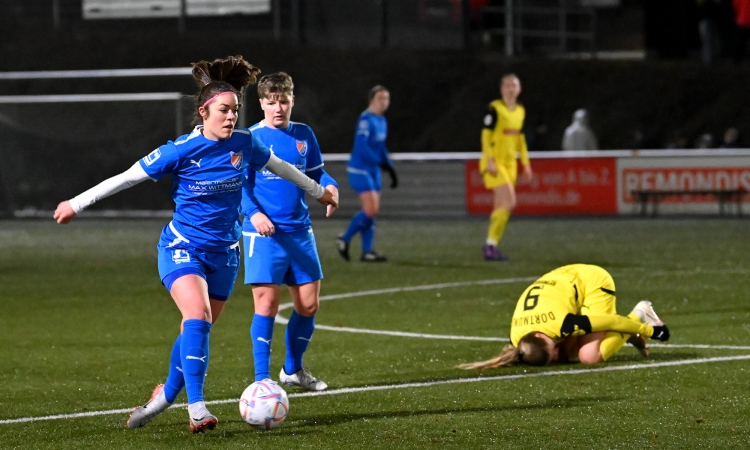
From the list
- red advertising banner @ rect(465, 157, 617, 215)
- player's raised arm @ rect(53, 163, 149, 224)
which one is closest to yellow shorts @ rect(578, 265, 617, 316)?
player's raised arm @ rect(53, 163, 149, 224)

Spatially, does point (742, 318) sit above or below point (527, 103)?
below

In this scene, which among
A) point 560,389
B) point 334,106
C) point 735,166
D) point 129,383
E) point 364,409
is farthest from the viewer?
point 334,106

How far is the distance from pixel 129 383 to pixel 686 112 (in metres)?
23.1

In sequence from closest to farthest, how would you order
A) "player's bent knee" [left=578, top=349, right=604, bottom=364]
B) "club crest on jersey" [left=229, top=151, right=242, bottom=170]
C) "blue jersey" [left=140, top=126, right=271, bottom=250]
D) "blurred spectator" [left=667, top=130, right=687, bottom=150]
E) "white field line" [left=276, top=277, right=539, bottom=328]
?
"blue jersey" [left=140, top=126, right=271, bottom=250], "club crest on jersey" [left=229, top=151, right=242, bottom=170], "player's bent knee" [left=578, top=349, right=604, bottom=364], "white field line" [left=276, top=277, right=539, bottom=328], "blurred spectator" [left=667, top=130, right=687, bottom=150]

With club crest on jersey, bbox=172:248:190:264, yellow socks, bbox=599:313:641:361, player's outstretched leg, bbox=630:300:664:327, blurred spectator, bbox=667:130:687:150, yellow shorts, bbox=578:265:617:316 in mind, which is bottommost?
yellow socks, bbox=599:313:641:361

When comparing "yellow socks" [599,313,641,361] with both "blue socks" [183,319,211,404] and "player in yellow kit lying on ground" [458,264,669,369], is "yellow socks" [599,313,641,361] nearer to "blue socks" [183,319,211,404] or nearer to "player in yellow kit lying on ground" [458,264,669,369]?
"player in yellow kit lying on ground" [458,264,669,369]

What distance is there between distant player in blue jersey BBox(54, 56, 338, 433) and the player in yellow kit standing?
30.4ft

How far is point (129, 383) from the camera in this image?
26.2 ft

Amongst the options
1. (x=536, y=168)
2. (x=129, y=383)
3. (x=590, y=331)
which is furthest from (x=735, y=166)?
(x=129, y=383)

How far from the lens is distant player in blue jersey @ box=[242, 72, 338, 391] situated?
24.6 ft

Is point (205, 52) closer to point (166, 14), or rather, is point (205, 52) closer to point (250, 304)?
point (166, 14)

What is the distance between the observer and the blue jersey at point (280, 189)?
7.59 meters

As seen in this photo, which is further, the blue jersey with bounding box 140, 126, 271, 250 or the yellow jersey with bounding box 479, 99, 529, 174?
the yellow jersey with bounding box 479, 99, 529, 174

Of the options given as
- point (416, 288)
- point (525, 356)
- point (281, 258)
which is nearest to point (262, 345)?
point (281, 258)
